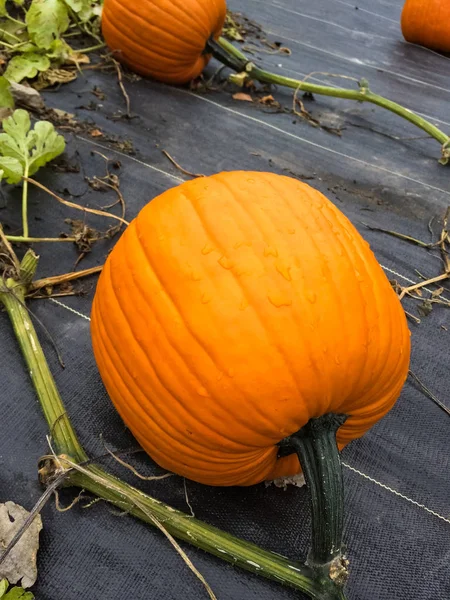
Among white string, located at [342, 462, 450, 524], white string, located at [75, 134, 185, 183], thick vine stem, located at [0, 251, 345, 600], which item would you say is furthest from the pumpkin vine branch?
white string, located at [75, 134, 185, 183]

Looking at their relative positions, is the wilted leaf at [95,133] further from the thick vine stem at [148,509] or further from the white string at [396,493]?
the white string at [396,493]

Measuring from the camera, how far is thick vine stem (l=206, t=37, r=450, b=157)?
2.89m

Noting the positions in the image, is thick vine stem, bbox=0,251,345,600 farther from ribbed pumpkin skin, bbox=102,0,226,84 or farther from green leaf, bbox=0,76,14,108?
ribbed pumpkin skin, bbox=102,0,226,84

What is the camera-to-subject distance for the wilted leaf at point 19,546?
1.20 m

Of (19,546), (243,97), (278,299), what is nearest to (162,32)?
(243,97)

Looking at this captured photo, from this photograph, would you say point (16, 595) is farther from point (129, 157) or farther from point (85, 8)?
point (85, 8)

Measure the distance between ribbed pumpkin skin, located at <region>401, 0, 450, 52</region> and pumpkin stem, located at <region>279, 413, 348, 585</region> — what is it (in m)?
4.08

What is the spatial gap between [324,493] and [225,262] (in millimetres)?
498

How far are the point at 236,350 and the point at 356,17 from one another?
173 inches

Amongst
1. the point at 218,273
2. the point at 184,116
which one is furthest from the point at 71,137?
the point at 218,273

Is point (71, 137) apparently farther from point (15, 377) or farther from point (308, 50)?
point (308, 50)

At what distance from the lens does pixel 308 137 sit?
289cm

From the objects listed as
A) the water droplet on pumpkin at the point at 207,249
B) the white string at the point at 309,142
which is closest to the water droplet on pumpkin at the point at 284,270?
the water droplet on pumpkin at the point at 207,249

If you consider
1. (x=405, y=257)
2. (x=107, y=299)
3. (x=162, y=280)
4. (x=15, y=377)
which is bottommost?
(x=15, y=377)
